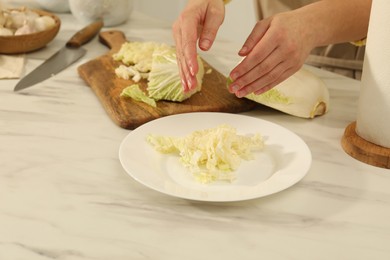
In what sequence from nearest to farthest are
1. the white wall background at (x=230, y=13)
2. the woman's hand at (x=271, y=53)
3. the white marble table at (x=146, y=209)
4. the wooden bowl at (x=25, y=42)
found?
1. the white marble table at (x=146, y=209)
2. the woman's hand at (x=271, y=53)
3. the wooden bowl at (x=25, y=42)
4. the white wall background at (x=230, y=13)

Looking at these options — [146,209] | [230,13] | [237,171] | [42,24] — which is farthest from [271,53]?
[230,13]

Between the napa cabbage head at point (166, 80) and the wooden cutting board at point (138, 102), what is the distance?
0.06 feet

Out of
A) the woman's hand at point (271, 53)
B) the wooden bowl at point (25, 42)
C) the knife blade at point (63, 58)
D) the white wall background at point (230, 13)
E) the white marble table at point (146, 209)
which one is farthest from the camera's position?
the white wall background at point (230, 13)

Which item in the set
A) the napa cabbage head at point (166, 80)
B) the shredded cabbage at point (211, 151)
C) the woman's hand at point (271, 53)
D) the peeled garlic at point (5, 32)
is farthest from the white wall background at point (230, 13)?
the shredded cabbage at point (211, 151)

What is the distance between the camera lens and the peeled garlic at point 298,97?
46.2 inches

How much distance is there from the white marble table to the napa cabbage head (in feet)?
0.42

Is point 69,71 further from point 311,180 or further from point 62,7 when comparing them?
point 311,180

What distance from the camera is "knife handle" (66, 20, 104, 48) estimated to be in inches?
61.4

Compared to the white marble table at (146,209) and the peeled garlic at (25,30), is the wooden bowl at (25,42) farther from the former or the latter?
the white marble table at (146,209)

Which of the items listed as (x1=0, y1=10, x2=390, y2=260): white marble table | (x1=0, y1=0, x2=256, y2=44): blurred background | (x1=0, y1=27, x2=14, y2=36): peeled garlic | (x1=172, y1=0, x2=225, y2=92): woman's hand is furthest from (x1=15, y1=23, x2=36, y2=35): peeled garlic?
(x1=0, y1=0, x2=256, y2=44): blurred background

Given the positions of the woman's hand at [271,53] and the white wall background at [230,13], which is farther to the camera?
the white wall background at [230,13]

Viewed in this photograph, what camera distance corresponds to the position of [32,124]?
3.78ft

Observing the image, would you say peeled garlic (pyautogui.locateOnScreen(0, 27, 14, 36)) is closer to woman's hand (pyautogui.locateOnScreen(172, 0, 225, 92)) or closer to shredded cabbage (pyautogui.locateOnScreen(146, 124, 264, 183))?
woman's hand (pyautogui.locateOnScreen(172, 0, 225, 92))

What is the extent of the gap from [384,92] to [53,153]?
598mm
